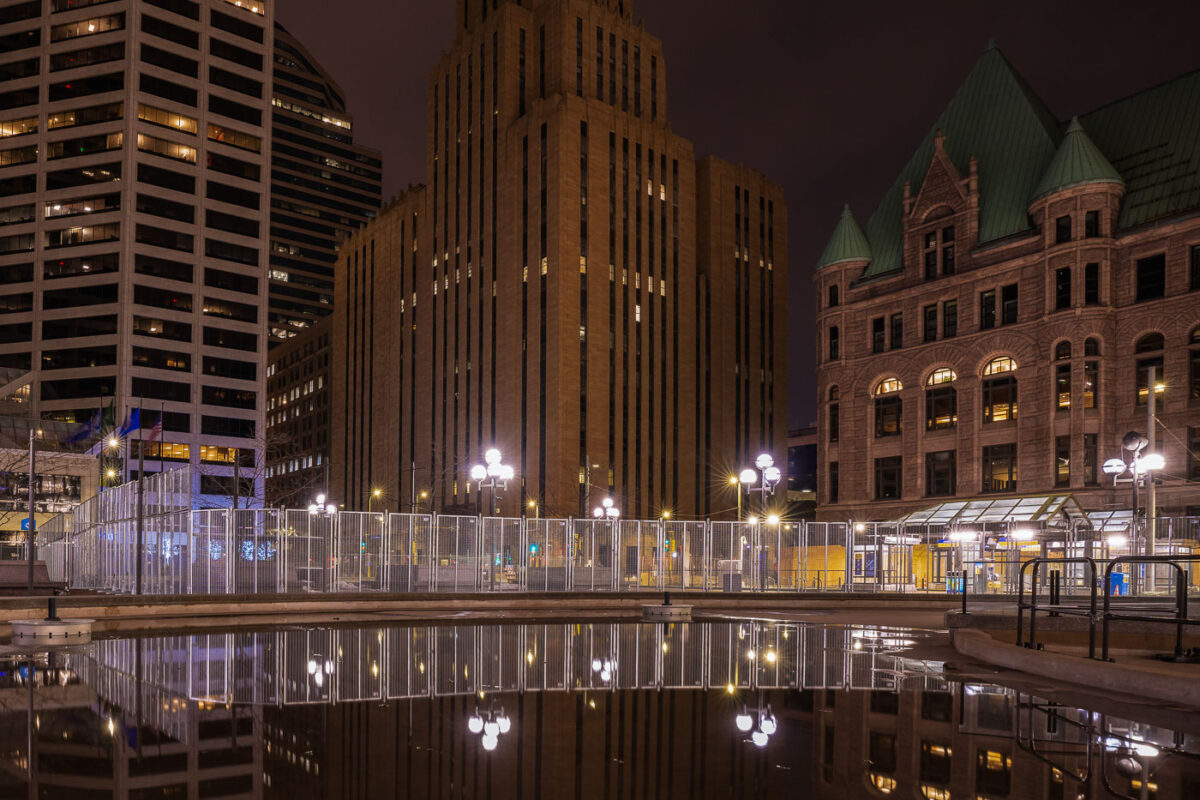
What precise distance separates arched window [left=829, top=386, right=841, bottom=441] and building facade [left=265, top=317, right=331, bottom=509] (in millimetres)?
102110

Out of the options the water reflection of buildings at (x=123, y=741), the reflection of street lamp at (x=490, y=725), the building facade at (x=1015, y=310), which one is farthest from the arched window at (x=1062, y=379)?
the water reflection of buildings at (x=123, y=741)

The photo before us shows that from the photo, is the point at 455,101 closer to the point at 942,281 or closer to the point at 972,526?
the point at 942,281

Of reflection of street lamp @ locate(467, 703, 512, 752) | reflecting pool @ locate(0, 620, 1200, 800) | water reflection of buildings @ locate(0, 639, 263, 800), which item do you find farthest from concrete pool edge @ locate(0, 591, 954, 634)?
reflection of street lamp @ locate(467, 703, 512, 752)

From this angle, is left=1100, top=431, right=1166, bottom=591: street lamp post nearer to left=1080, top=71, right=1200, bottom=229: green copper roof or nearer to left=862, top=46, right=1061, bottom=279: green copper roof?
left=1080, top=71, right=1200, bottom=229: green copper roof

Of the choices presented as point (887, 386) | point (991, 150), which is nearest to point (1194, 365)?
point (887, 386)

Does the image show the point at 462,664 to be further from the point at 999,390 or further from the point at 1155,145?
the point at 1155,145

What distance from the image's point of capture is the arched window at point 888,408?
6170cm

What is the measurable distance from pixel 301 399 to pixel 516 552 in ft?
489

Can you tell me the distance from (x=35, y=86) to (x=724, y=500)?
280ft

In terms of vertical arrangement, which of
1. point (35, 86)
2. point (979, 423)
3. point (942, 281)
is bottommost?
point (979, 423)

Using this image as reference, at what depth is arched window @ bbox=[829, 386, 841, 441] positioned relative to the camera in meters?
65.6

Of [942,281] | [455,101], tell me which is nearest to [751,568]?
[942,281]

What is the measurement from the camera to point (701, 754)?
340 inches

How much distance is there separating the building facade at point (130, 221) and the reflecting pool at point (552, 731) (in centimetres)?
9869
